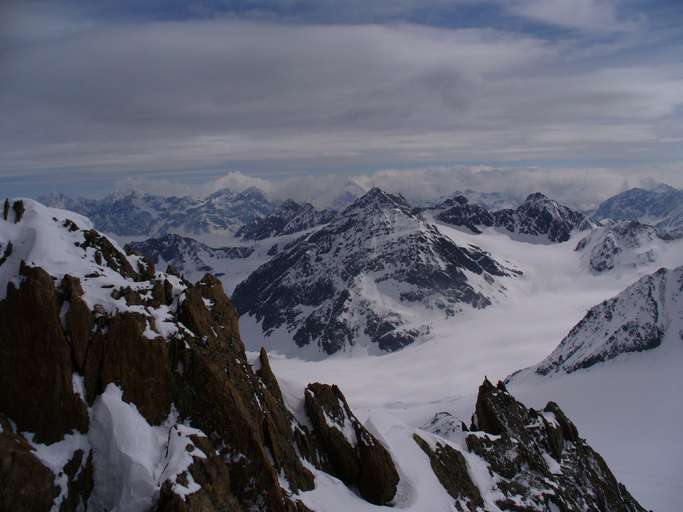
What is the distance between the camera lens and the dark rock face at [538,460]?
6372 cm

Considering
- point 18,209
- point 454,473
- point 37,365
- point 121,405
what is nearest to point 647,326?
point 454,473

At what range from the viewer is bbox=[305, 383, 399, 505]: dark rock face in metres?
47.4

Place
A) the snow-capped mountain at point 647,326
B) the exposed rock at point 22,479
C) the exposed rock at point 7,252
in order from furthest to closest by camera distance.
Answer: the snow-capped mountain at point 647,326 → the exposed rock at point 7,252 → the exposed rock at point 22,479

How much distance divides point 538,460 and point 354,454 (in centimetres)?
3774

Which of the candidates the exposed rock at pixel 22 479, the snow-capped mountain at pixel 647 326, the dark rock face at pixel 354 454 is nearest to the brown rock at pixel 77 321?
the exposed rock at pixel 22 479

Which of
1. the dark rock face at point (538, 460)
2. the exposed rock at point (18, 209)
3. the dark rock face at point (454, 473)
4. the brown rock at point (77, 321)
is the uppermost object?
the exposed rock at point (18, 209)

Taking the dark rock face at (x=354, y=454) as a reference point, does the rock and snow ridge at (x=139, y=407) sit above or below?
above

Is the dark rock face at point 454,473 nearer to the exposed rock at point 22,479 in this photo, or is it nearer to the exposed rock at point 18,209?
the exposed rock at point 22,479

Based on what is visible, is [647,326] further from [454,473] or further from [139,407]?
[139,407]

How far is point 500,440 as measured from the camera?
235ft

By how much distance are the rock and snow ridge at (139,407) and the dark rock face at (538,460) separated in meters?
19.5

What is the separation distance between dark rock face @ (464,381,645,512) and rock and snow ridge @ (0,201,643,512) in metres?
19.5

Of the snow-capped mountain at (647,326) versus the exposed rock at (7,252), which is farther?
the snow-capped mountain at (647,326)

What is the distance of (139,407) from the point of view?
3306 cm
